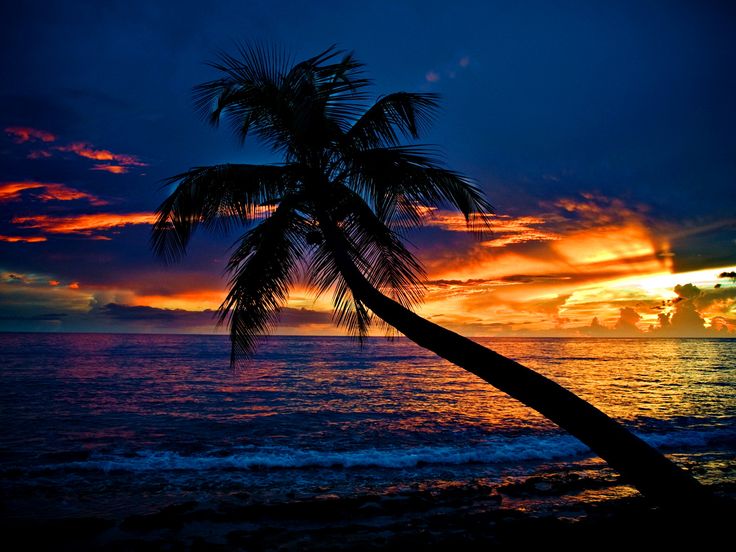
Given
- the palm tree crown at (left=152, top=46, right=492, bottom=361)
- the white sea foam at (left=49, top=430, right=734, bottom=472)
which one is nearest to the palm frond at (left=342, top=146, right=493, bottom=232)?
the palm tree crown at (left=152, top=46, right=492, bottom=361)

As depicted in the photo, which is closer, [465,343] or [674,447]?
[465,343]

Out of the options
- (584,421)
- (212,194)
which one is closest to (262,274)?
(212,194)

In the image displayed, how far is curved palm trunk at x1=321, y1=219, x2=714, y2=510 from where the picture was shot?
2920 millimetres

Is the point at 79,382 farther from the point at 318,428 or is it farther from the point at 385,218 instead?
the point at 385,218

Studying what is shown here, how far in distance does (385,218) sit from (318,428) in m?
11.2

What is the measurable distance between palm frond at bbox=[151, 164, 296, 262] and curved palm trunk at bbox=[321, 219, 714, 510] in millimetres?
2891

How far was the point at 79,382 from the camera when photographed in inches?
1072

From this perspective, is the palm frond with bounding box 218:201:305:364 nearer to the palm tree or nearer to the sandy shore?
the palm tree

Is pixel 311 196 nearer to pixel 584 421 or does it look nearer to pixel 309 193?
pixel 309 193

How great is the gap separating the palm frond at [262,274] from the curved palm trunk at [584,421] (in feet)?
7.77

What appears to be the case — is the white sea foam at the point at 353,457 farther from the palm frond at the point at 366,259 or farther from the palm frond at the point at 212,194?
the palm frond at the point at 212,194

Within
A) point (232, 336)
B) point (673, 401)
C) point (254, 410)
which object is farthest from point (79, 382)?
point (673, 401)

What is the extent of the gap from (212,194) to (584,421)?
4.78 metres

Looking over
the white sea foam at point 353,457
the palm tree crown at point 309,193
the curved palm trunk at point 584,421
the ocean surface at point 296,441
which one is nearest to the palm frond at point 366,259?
the palm tree crown at point 309,193
